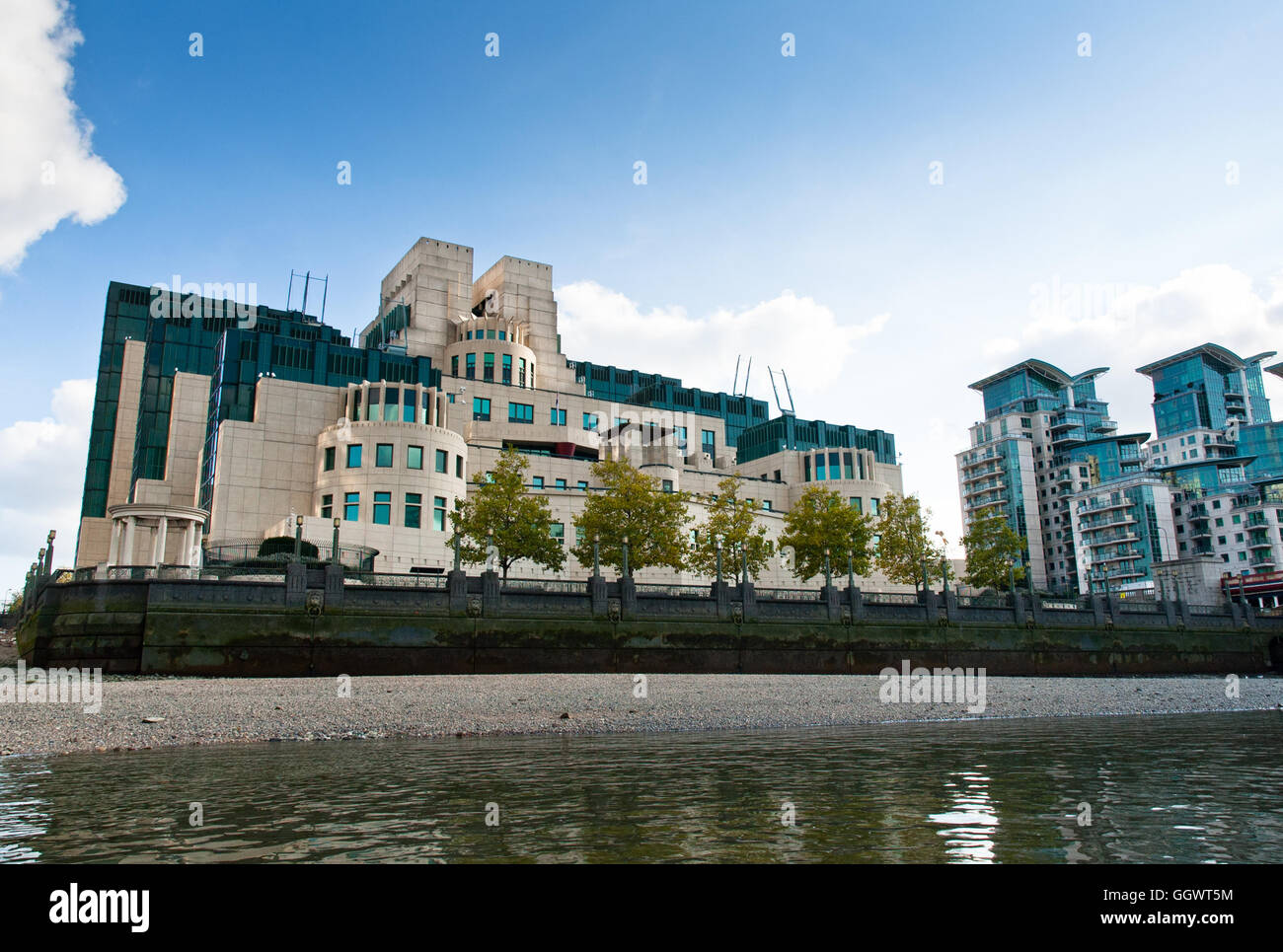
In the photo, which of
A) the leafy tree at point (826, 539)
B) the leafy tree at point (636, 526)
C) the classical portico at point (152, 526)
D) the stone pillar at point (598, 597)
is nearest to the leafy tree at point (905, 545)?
the leafy tree at point (826, 539)

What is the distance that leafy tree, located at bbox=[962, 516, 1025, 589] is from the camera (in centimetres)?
8406

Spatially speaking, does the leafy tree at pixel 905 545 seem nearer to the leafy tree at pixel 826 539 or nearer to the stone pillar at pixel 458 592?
the leafy tree at pixel 826 539

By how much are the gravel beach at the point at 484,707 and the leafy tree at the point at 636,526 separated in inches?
799

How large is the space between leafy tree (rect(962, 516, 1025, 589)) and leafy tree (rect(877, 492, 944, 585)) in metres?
5.17

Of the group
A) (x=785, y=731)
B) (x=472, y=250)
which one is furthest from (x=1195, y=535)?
(x=785, y=731)

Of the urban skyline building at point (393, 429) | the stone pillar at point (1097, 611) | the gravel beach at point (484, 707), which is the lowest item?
the gravel beach at point (484, 707)

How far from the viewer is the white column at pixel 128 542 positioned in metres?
44.7

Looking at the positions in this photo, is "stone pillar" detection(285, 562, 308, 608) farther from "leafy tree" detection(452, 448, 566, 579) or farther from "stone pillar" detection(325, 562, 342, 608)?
"leafy tree" detection(452, 448, 566, 579)

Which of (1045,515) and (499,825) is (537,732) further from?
(1045,515)

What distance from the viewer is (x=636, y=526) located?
208 ft

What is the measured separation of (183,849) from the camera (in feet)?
31.6

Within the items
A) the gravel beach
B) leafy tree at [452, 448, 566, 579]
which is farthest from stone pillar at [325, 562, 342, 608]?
leafy tree at [452, 448, 566, 579]

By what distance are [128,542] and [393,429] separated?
27.3 m
